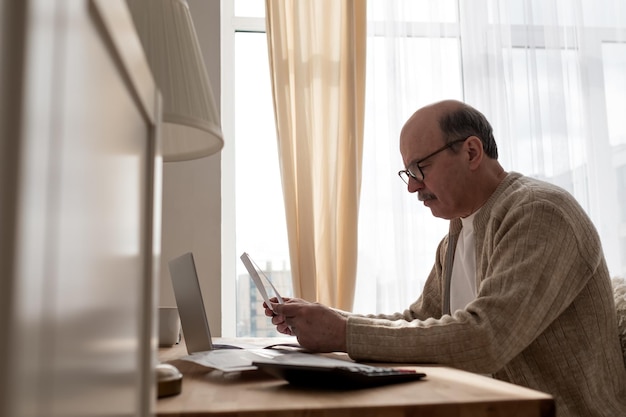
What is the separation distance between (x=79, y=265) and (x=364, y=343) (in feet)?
2.96

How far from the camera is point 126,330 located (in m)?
0.45

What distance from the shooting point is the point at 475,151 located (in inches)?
66.6

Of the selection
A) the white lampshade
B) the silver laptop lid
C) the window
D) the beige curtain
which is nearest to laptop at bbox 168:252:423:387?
the silver laptop lid

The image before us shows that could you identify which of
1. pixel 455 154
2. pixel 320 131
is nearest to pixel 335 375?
pixel 455 154

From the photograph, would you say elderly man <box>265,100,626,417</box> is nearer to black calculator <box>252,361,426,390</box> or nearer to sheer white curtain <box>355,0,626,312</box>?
black calculator <box>252,361,426,390</box>

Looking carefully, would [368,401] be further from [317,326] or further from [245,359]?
[317,326]

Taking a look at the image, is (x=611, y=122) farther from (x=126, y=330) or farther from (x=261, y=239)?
(x=126, y=330)

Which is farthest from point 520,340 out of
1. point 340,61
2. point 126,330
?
point 340,61

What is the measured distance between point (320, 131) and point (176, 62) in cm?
169

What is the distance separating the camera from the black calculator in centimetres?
80

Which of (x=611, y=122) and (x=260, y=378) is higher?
(x=611, y=122)

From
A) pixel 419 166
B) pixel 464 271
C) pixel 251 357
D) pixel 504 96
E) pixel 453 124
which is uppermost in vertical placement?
pixel 504 96

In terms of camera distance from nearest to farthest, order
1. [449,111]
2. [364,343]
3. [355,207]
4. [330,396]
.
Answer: [330,396] → [364,343] → [449,111] → [355,207]

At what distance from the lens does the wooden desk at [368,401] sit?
686 mm
